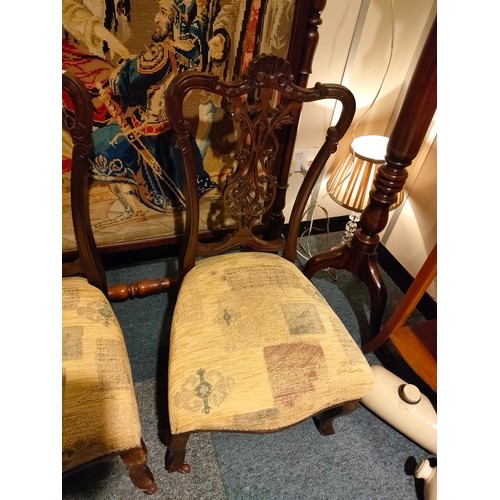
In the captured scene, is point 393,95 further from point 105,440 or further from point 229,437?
point 105,440

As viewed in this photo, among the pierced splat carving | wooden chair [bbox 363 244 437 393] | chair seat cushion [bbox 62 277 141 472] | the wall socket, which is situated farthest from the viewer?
the wall socket

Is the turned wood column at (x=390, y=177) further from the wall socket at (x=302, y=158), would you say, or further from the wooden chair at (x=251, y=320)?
the wall socket at (x=302, y=158)

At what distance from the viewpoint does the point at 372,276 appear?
4.13ft

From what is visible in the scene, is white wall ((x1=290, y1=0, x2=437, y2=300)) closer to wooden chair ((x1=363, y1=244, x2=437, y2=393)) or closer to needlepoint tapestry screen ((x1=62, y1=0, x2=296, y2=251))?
needlepoint tapestry screen ((x1=62, y1=0, x2=296, y2=251))

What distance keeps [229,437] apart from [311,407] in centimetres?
40

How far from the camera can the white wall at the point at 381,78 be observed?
1.16 metres

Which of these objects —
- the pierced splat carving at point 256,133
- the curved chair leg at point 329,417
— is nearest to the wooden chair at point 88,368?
the pierced splat carving at point 256,133

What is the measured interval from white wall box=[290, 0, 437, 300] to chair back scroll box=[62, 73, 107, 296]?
0.78m

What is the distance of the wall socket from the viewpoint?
1.39m

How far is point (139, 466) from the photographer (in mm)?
775

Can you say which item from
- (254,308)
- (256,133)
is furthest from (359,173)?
(254,308)

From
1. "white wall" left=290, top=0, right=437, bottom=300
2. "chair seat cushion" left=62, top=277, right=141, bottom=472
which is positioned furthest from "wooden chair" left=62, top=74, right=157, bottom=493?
"white wall" left=290, top=0, right=437, bottom=300
